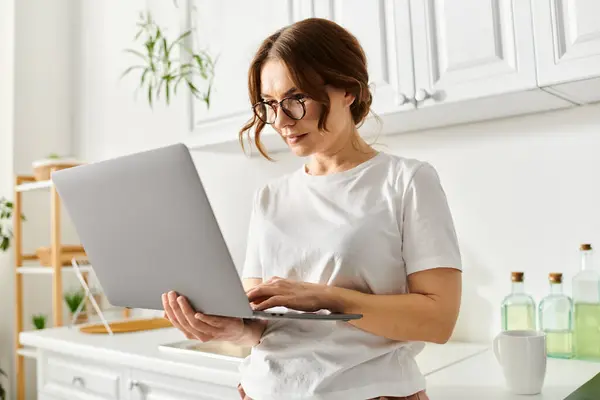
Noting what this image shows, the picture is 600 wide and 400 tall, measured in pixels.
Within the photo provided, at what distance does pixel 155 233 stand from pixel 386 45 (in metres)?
0.87

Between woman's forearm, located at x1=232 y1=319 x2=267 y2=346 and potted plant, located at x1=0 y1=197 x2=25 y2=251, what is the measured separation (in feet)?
6.90

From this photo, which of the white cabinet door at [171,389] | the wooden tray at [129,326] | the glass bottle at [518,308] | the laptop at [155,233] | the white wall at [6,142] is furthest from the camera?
the white wall at [6,142]

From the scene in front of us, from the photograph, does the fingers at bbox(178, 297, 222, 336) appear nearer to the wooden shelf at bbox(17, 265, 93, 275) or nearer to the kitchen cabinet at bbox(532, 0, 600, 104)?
the kitchen cabinet at bbox(532, 0, 600, 104)

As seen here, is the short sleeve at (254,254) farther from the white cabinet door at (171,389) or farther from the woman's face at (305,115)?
the white cabinet door at (171,389)

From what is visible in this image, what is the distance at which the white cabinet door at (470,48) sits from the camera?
1.25 m

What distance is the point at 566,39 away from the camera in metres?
1.19

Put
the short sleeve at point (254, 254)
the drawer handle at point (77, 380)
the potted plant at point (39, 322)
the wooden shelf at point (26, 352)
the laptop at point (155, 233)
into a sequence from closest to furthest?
the laptop at point (155, 233) < the short sleeve at point (254, 254) < the drawer handle at point (77, 380) < the wooden shelf at point (26, 352) < the potted plant at point (39, 322)

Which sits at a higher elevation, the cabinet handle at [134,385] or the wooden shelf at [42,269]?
the wooden shelf at [42,269]

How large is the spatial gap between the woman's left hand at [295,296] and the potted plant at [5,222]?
2.22 meters

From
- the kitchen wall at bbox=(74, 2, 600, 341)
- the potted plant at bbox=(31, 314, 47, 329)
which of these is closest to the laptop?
the kitchen wall at bbox=(74, 2, 600, 341)

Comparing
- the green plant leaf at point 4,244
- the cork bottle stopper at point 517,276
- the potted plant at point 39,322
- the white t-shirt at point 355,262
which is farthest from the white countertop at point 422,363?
the green plant leaf at point 4,244

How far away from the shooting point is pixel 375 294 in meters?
0.88

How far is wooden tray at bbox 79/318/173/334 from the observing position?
1.99 m

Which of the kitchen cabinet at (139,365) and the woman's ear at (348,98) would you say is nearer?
the woman's ear at (348,98)
